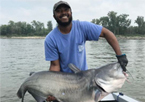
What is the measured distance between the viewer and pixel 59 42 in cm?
308

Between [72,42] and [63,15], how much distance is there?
45 centimetres

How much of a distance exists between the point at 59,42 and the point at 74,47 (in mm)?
253

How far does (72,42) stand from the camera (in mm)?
3086

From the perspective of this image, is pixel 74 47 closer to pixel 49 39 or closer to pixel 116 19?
pixel 49 39

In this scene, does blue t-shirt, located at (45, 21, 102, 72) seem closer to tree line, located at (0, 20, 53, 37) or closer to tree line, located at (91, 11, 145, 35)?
tree line, located at (91, 11, 145, 35)

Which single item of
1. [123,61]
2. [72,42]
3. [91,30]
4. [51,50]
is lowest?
[123,61]

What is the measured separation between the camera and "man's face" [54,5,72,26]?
9.67 feet

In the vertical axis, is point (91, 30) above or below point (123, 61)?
above

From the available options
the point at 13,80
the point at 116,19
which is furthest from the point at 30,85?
the point at 116,19

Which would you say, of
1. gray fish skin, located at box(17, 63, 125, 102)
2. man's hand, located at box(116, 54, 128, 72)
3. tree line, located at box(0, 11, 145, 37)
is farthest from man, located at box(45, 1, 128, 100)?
tree line, located at box(0, 11, 145, 37)

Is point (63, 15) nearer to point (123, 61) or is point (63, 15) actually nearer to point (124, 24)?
point (123, 61)

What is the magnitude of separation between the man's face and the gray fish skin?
2.62 feet

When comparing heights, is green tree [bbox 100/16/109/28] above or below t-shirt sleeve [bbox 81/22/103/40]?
above

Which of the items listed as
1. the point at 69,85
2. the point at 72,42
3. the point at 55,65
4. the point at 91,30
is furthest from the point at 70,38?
the point at 69,85
